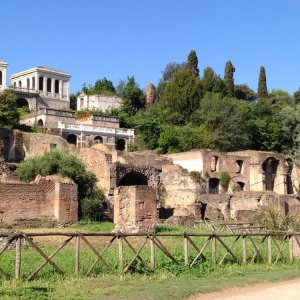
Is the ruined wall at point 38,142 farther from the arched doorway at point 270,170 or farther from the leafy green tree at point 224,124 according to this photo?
the arched doorway at point 270,170

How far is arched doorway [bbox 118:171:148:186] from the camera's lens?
39.3 meters

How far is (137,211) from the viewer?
88.1 feet

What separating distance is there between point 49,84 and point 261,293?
6488cm

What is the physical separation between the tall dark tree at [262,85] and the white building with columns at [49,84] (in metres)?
25.5

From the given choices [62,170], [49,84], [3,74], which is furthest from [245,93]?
[62,170]

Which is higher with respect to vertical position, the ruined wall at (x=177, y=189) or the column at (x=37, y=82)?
the column at (x=37, y=82)

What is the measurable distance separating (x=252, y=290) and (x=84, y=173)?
20.5 m

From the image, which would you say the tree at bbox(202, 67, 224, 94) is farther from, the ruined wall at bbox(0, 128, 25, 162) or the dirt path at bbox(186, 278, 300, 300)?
the dirt path at bbox(186, 278, 300, 300)

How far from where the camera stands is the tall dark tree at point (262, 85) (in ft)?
267

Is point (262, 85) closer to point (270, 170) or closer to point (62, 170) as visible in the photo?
point (270, 170)

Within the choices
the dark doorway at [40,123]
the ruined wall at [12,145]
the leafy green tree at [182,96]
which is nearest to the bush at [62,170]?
the ruined wall at [12,145]

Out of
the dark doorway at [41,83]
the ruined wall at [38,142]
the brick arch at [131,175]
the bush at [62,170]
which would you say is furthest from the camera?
the dark doorway at [41,83]

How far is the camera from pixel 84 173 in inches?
1340

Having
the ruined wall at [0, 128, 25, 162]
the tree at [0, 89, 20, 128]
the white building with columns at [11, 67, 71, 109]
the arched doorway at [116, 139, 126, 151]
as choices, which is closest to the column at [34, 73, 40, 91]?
the white building with columns at [11, 67, 71, 109]
